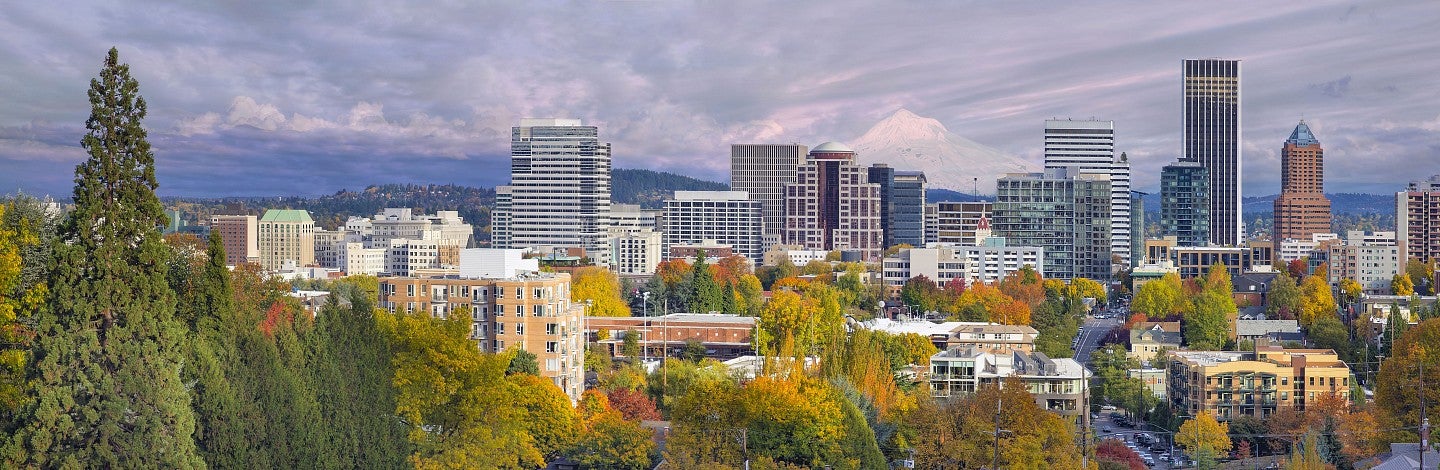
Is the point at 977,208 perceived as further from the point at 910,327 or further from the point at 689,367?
the point at 689,367

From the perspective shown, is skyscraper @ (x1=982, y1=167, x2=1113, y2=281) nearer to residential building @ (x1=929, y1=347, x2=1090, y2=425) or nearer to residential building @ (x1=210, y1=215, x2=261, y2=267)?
residential building @ (x1=210, y1=215, x2=261, y2=267)

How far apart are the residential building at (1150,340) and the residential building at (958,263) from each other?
3514 centimetres

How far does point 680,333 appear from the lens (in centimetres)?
8288

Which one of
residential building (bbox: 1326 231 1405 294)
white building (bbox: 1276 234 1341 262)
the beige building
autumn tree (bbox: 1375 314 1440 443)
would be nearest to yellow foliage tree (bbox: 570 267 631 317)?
the beige building

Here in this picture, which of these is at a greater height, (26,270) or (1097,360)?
(26,270)

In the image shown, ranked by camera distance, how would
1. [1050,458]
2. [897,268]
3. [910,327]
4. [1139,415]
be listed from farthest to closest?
[897,268], [910,327], [1139,415], [1050,458]

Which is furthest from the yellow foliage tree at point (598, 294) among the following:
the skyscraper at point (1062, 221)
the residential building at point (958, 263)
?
the skyscraper at point (1062, 221)

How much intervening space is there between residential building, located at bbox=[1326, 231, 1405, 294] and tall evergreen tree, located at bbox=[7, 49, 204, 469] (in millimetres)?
130647

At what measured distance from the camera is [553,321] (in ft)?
190

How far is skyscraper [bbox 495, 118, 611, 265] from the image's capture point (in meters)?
194

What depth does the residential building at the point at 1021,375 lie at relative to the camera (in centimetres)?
6241

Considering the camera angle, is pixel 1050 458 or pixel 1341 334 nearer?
pixel 1050 458

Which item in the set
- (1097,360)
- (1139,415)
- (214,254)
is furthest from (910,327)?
(214,254)

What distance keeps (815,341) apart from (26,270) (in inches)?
1908
